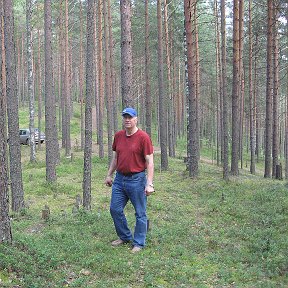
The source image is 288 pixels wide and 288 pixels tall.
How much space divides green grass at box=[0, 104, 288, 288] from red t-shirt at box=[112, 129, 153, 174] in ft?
4.57

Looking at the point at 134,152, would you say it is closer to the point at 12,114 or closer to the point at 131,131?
the point at 131,131

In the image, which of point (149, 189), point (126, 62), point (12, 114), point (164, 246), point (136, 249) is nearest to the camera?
point (149, 189)

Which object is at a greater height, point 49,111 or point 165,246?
point 49,111

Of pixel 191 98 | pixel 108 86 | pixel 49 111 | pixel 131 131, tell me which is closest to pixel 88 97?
pixel 131 131

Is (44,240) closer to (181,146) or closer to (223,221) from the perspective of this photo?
(223,221)

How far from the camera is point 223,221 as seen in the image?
903cm

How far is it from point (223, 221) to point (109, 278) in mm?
4303

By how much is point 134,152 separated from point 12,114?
4.35 meters

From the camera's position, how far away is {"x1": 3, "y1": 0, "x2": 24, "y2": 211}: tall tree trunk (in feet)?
29.8

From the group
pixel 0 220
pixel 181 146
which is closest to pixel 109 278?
pixel 0 220

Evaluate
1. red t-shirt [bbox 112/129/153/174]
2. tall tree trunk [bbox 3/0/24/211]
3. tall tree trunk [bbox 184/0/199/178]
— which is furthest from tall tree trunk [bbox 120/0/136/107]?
tall tree trunk [bbox 184/0/199/178]

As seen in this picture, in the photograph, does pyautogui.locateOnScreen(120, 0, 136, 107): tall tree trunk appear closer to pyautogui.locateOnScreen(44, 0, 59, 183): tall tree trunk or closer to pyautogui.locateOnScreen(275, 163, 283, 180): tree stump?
pyautogui.locateOnScreen(44, 0, 59, 183): tall tree trunk

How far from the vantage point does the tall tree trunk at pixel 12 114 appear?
29.8 feet

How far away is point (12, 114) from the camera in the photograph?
9.32 meters
